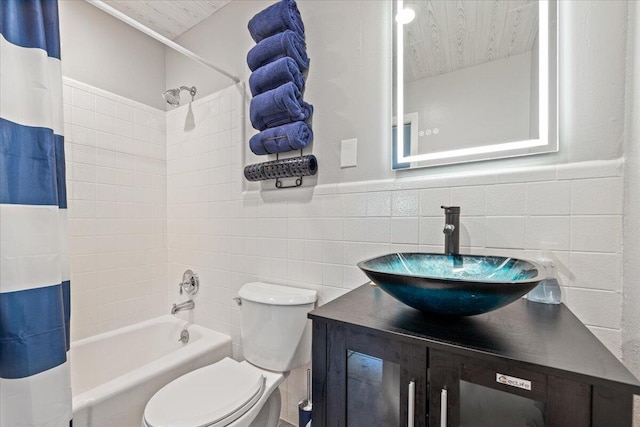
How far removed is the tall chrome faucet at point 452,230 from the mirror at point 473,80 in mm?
222

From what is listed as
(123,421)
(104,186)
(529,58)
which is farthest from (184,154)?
(529,58)

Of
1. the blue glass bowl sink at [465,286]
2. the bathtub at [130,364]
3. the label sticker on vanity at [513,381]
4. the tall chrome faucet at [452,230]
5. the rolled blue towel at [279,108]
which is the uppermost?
the rolled blue towel at [279,108]

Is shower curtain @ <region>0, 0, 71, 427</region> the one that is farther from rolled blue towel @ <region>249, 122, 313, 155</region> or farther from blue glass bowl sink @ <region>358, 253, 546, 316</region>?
blue glass bowl sink @ <region>358, 253, 546, 316</region>

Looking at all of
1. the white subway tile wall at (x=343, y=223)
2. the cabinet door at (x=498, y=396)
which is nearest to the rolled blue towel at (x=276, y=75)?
the white subway tile wall at (x=343, y=223)

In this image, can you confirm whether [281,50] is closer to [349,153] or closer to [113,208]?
[349,153]

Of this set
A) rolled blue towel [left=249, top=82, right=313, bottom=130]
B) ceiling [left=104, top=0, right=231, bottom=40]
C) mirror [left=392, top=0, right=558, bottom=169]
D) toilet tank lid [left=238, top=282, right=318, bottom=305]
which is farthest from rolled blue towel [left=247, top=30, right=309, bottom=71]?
toilet tank lid [left=238, top=282, right=318, bottom=305]

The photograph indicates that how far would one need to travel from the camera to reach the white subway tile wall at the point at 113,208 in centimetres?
166

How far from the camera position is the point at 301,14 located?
4.83ft

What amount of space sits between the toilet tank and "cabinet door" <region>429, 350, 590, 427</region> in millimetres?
744

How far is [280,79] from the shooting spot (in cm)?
136

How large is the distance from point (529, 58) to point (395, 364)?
43.2 inches

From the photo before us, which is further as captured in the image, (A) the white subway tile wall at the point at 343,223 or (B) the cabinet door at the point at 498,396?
(A) the white subway tile wall at the point at 343,223

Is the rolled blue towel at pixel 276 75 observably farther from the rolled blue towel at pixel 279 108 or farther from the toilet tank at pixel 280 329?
the toilet tank at pixel 280 329

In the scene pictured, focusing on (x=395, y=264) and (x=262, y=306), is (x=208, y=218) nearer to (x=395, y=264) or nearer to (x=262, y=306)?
(x=262, y=306)
